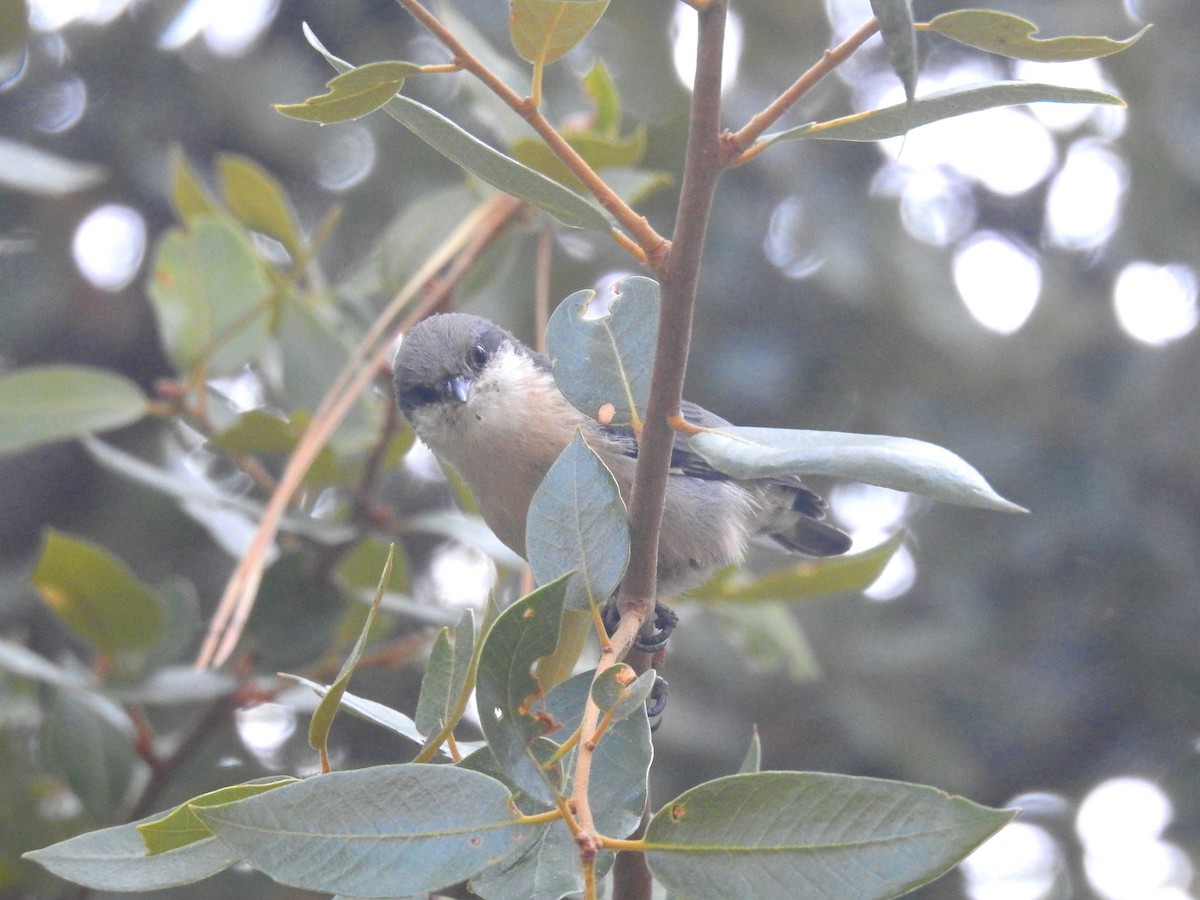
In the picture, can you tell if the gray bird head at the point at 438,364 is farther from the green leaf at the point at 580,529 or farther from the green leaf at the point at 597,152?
the green leaf at the point at 580,529

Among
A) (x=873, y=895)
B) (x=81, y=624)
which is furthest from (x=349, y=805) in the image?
(x=81, y=624)

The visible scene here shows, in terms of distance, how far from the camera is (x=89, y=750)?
3242 mm

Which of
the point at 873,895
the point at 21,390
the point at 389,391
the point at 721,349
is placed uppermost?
the point at 721,349

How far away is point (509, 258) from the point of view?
11.4 feet

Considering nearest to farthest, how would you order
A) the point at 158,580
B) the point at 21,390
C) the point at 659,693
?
the point at 659,693, the point at 21,390, the point at 158,580

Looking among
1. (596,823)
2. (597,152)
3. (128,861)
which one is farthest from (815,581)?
(128,861)

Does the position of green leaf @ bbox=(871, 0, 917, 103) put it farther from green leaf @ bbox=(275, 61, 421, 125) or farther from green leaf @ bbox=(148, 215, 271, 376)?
green leaf @ bbox=(148, 215, 271, 376)

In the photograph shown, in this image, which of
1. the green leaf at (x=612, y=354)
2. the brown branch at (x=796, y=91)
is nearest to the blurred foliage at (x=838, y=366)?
the green leaf at (x=612, y=354)

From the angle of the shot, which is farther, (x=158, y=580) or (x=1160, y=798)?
(x=158, y=580)

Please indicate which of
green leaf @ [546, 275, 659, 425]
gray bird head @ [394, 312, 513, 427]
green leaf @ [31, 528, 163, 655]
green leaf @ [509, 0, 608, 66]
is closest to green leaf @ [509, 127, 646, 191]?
gray bird head @ [394, 312, 513, 427]

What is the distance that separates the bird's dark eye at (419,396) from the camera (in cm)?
324

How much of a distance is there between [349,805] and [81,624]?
2.09m

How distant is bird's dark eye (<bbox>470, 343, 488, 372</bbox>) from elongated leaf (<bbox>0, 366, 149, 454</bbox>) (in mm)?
883

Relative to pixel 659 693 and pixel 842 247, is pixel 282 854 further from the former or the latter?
pixel 842 247
